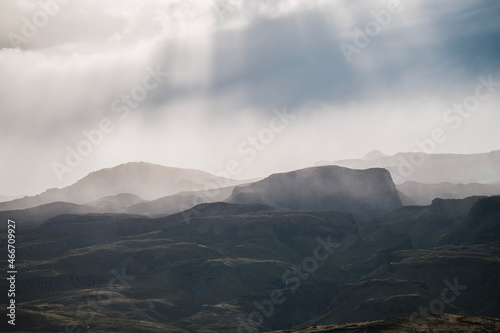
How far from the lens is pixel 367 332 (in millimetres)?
187875

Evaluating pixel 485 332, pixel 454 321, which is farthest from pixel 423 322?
pixel 485 332

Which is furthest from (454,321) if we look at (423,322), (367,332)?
(367,332)

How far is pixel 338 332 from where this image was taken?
19700 cm

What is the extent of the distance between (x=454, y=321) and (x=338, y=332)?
34898 mm

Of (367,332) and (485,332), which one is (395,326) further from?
(485,332)

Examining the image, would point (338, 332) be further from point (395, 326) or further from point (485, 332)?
point (485, 332)

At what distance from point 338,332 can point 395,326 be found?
58.1 feet

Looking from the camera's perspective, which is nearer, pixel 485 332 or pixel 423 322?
pixel 485 332

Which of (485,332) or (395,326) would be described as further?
(395,326)

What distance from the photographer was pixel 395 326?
190250mm

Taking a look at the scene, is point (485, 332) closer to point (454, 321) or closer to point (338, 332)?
point (454, 321)

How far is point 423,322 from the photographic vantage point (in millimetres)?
193250

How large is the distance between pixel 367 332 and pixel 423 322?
61.5 ft

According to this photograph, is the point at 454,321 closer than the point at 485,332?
No
